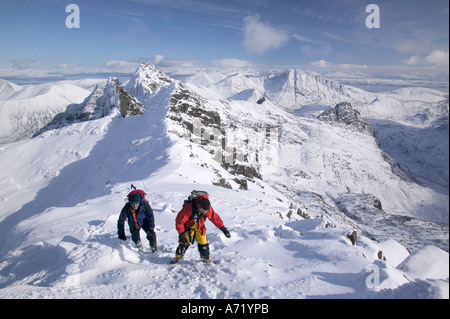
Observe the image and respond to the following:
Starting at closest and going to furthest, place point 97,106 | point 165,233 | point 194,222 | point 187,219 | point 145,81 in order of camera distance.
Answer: point 187,219 < point 194,222 < point 165,233 < point 97,106 < point 145,81

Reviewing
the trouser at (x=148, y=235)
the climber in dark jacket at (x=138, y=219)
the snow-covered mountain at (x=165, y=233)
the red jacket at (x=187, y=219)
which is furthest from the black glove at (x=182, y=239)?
the trouser at (x=148, y=235)

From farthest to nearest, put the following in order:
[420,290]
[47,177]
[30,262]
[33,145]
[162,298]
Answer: [33,145] → [47,177] → [30,262] → [162,298] → [420,290]

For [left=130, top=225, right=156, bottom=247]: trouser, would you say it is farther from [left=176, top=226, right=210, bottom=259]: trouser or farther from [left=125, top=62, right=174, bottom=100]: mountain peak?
[left=125, top=62, right=174, bottom=100]: mountain peak

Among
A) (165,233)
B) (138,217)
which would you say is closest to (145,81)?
(165,233)

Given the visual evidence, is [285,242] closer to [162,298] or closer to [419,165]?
[162,298]

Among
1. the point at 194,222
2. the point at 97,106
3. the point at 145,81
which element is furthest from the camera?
the point at 145,81

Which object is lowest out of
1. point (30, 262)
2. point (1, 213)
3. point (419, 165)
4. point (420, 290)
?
point (419, 165)

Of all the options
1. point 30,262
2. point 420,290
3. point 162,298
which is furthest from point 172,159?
point 420,290

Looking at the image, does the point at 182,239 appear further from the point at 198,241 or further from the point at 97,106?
the point at 97,106

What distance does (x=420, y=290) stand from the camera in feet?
14.0

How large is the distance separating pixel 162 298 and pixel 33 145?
159 feet

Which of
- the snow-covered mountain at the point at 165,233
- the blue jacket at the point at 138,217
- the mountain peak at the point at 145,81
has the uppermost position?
the mountain peak at the point at 145,81

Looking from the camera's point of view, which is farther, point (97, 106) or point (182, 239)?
point (97, 106)

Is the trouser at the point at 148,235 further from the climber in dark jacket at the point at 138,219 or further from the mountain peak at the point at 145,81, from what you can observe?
the mountain peak at the point at 145,81
